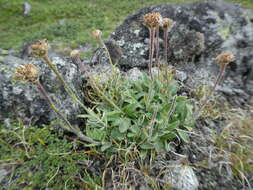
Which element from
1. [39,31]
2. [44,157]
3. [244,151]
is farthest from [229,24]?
[39,31]

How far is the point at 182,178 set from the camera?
2.19 meters

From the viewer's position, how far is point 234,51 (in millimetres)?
3607

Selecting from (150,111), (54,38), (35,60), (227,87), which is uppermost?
(35,60)

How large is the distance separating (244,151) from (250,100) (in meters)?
1.01

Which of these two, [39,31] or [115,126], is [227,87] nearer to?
[115,126]

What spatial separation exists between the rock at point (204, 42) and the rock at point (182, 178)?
5.43ft

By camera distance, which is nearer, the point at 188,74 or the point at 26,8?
the point at 188,74

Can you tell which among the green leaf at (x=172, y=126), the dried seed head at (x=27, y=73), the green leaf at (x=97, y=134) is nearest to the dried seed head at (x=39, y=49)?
the dried seed head at (x=27, y=73)

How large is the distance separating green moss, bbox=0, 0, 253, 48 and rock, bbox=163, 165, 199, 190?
262 inches

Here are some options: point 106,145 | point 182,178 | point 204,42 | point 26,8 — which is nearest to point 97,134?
point 106,145

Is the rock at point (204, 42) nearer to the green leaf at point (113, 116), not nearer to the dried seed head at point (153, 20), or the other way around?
the green leaf at point (113, 116)

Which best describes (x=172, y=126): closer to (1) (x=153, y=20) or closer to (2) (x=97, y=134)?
(2) (x=97, y=134)

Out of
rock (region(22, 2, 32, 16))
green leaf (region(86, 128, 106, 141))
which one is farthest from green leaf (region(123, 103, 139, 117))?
rock (region(22, 2, 32, 16))

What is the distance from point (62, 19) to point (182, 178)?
1055 cm
